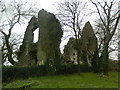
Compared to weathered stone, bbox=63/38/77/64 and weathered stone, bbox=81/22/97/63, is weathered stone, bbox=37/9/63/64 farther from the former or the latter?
weathered stone, bbox=63/38/77/64

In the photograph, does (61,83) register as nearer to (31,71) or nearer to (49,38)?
(31,71)

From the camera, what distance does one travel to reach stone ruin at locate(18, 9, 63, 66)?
35.6 meters

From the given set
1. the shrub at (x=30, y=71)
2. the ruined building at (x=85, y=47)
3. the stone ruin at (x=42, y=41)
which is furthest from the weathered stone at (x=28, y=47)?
the ruined building at (x=85, y=47)

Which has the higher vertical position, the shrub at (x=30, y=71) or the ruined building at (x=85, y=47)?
the ruined building at (x=85, y=47)

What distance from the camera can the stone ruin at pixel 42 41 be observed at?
35.6 m

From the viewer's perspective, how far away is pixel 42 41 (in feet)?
118

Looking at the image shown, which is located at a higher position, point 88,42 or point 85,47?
point 88,42

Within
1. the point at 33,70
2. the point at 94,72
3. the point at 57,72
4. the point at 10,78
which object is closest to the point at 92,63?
the point at 94,72

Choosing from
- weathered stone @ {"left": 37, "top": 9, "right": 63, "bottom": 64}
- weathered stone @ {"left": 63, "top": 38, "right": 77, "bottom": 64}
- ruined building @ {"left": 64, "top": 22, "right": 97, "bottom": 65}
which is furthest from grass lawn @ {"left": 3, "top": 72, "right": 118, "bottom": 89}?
weathered stone @ {"left": 63, "top": 38, "right": 77, "bottom": 64}

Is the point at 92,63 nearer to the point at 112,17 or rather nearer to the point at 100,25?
the point at 100,25

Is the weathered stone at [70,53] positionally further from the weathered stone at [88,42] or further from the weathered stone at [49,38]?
the weathered stone at [49,38]

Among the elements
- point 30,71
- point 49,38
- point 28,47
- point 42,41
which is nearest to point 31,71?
point 30,71

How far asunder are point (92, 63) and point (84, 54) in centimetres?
354

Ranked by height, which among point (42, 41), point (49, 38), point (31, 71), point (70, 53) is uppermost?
point (49, 38)
